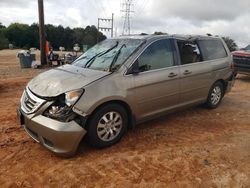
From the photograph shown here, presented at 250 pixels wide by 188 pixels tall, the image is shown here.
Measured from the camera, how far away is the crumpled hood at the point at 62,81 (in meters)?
3.61

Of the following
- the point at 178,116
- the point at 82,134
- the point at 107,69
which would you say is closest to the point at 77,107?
the point at 82,134

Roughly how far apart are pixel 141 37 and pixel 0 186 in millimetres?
3218

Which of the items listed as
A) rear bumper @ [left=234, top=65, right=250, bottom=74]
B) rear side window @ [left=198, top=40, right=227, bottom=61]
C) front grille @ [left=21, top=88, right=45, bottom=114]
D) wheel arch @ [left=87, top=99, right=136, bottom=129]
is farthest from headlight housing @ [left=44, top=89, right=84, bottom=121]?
rear bumper @ [left=234, top=65, right=250, bottom=74]

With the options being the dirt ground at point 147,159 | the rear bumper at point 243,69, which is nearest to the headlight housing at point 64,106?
the dirt ground at point 147,159

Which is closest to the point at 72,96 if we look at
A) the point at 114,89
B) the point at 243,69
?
the point at 114,89

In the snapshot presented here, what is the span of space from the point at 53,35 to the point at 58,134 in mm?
65037

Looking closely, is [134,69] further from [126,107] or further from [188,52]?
[188,52]

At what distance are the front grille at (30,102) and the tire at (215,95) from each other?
3843mm

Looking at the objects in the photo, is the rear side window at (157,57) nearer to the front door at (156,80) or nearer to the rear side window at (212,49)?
the front door at (156,80)

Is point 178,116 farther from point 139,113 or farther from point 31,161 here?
point 31,161

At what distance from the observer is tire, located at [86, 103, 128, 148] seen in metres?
3.65

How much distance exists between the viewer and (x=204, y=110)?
6031mm

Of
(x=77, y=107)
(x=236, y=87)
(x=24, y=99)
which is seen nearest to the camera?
(x=77, y=107)

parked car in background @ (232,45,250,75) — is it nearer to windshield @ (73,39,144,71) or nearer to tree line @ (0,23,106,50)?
windshield @ (73,39,144,71)
